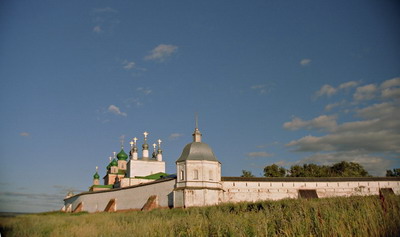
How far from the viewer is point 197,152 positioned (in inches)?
1145

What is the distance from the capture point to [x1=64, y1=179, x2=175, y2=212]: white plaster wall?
2947 centimetres

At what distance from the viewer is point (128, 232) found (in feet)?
35.8

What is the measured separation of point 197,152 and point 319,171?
24.8 m

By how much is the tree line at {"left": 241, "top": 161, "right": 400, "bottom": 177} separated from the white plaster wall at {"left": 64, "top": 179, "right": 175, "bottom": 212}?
2011 centimetres

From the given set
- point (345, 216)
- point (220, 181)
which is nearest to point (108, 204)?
point (220, 181)

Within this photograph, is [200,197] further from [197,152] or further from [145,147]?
[145,147]

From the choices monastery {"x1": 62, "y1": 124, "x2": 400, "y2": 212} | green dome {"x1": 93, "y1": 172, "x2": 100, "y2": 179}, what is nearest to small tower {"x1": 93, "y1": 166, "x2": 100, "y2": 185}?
green dome {"x1": 93, "y1": 172, "x2": 100, "y2": 179}

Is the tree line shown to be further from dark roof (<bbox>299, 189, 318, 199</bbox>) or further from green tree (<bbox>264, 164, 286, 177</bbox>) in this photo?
dark roof (<bbox>299, 189, 318, 199</bbox>)

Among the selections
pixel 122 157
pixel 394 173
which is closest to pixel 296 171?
pixel 394 173

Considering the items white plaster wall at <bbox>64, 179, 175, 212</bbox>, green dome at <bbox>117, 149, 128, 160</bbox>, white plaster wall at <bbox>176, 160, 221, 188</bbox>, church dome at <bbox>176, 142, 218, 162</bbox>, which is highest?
green dome at <bbox>117, 149, 128, 160</bbox>

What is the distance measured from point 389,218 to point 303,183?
25.0 m

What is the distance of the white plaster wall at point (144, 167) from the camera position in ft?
154

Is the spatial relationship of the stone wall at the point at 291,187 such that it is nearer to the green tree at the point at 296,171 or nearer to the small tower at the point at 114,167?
the green tree at the point at 296,171

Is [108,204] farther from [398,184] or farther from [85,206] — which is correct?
[398,184]
